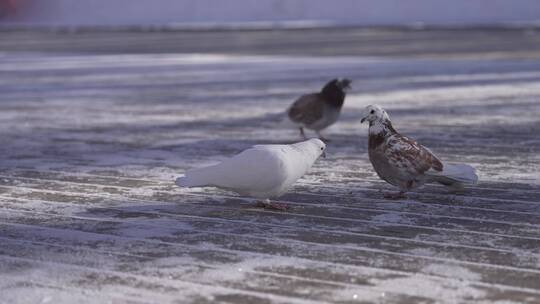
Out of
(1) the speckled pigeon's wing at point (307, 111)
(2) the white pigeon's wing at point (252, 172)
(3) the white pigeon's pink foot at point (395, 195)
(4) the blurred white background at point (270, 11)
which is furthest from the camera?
(4) the blurred white background at point (270, 11)

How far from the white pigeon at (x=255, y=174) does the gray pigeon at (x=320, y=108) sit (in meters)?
2.43

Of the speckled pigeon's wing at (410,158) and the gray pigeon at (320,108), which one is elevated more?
the gray pigeon at (320,108)

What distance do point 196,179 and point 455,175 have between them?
124 centimetres

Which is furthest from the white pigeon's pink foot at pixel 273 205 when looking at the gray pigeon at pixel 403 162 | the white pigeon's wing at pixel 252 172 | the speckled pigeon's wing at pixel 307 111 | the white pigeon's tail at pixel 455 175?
the speckled pigeon's wing at pixel 307 111

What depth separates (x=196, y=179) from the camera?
463 centimetres

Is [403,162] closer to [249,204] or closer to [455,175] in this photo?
[455,175]

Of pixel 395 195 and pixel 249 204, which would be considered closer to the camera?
pixel 249 204

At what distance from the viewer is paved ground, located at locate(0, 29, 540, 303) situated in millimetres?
3576

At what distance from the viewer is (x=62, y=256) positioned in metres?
4.00

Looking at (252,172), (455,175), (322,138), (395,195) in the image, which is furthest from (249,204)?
(322,138)

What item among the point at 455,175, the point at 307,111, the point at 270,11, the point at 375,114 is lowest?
the point at 455,175

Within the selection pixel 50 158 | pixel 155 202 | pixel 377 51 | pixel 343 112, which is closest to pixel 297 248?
pixel 155 202

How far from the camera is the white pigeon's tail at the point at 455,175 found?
496 centimetres

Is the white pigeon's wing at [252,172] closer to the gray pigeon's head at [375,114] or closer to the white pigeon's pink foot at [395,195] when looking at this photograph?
the gray pigeon's head at [375,114]
